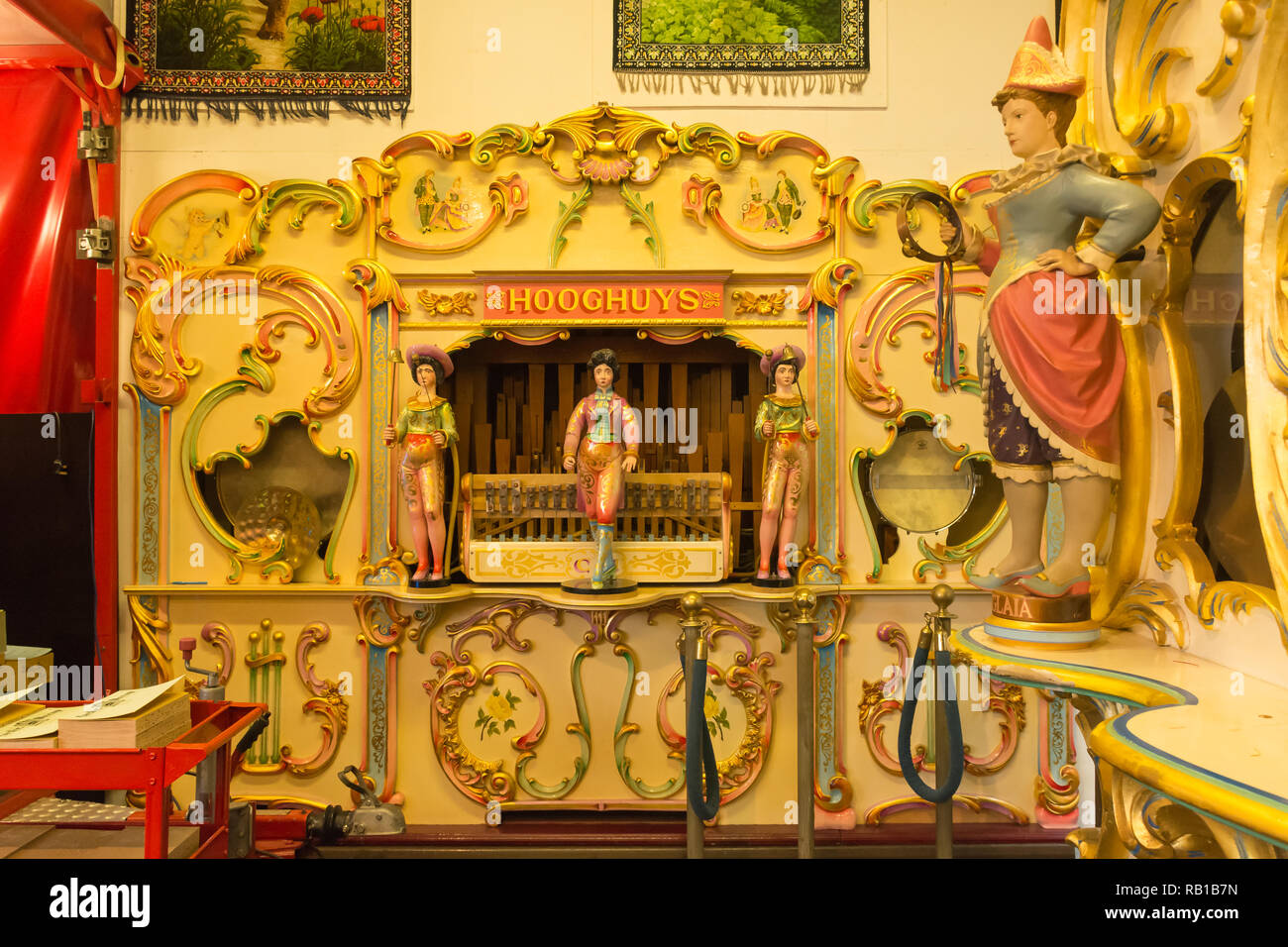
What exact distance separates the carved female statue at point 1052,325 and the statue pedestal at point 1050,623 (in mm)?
29

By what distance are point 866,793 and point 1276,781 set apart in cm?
270

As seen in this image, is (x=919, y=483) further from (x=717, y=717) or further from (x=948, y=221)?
(x=948, y=221)

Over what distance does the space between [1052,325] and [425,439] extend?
2453 mm

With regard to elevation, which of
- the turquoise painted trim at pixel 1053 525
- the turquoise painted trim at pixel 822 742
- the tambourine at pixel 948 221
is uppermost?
the tambourine at pixel 948 221

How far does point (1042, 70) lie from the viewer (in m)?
2.09

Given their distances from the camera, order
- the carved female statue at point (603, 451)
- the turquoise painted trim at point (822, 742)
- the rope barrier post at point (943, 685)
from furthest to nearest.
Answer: the turquoise painted trim at point (822, 742)
the carved female statue at point (603, 451)
the rope barrier post at point (943, 685)

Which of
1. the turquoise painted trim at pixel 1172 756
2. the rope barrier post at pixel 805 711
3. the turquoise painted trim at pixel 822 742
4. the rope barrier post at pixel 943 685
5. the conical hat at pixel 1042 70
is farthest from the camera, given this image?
the turquoise painted trim at pixel 822 742

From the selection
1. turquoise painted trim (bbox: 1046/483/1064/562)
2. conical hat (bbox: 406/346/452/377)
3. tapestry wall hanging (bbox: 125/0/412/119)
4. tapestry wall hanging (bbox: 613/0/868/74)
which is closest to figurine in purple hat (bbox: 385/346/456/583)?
conical hat (bbox: 406/346/452/377)

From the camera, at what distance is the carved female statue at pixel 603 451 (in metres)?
3.50

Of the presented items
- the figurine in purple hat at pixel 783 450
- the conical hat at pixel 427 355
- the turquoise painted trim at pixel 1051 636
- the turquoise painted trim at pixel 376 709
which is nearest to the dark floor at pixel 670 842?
the turquoise painted trim at pixel 376 709

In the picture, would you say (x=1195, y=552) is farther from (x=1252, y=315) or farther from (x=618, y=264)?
(x=618, y=264)

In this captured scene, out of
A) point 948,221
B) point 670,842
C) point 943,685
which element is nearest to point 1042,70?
point 948,221

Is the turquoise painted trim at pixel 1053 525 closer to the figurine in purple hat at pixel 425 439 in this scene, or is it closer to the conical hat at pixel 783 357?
the conical hat at pixel 783 357
